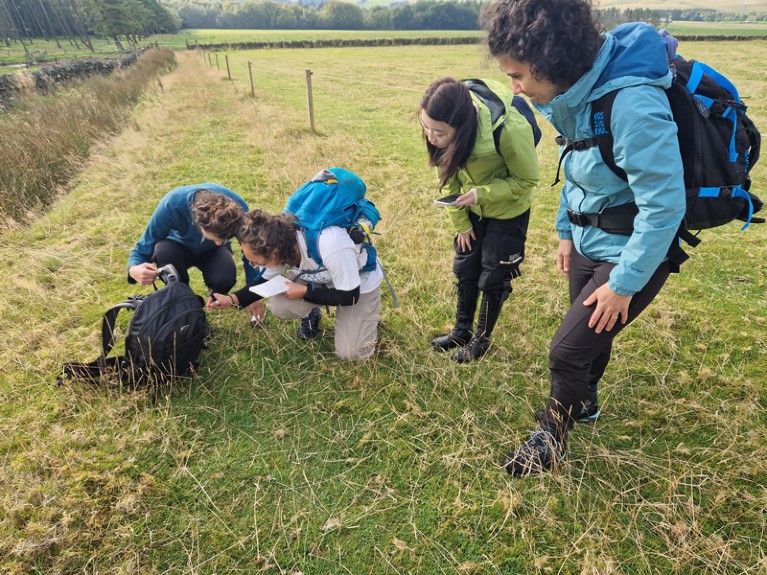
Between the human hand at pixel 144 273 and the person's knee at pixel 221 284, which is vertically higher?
the human hand at pixel 144 273

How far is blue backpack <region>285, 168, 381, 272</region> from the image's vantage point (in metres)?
3.10

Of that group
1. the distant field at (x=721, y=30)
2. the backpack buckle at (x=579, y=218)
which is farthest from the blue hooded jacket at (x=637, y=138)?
the distant field at (x=721, y=30)

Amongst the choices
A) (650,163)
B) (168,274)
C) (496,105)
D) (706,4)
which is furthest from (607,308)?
(706,4)

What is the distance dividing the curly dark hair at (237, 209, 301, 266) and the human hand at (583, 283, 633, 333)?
1991 millimetres

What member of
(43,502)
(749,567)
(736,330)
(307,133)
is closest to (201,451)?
(43,502)

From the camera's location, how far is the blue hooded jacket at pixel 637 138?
→ 152 cm

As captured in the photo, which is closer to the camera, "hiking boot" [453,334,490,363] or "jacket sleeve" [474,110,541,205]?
"jacket sleeve" [474,110,541,205]

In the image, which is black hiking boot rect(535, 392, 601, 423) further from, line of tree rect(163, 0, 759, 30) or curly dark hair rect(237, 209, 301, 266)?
line of tree rect(163, 0, 759, 30)

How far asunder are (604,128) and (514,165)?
1143 millimetres

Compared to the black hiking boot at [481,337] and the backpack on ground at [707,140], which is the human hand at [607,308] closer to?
the backpack on ground at [707,140]

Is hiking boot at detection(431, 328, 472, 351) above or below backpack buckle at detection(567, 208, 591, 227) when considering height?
below

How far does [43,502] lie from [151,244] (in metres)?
2.17

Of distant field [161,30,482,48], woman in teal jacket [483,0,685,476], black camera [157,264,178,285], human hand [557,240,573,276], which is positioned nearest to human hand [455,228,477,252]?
human hand [557,240,573,276]

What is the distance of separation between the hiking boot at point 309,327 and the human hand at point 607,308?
257 cm
